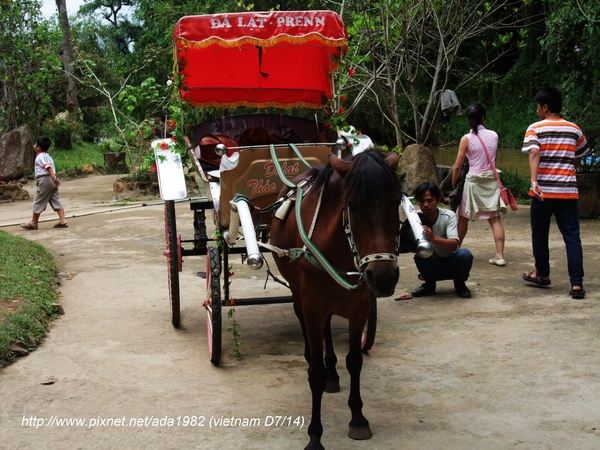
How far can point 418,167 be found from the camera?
44.0 feet

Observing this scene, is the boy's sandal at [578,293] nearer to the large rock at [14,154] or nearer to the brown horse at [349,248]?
the brown horse at [349,248]

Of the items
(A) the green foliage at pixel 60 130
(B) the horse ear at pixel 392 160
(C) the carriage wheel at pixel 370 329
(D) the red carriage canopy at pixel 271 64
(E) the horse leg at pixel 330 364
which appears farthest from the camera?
(A) the green foliage at pixel 60 130

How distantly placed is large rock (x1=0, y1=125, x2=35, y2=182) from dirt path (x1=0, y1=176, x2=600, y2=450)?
13638 millimetres

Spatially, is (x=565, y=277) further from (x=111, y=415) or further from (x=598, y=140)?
(x=111, y=415)

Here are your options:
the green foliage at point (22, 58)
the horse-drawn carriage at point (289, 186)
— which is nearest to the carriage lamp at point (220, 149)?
the horse-drawn carriage at point (289, 186)

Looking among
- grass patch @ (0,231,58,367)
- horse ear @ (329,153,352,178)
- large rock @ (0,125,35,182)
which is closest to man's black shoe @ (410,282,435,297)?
grass patch @ (0,231,58,367)

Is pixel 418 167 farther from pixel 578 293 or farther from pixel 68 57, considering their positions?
pixel 68 57

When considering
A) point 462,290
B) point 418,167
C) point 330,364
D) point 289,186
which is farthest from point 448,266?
point 418,167

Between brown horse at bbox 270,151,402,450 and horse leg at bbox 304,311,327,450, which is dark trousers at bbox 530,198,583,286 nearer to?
brown horse at bbox 270,151,402,450

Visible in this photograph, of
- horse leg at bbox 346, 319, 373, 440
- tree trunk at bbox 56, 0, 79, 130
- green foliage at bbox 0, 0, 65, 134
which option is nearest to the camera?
horse leg at bbox 346, 319, 373, 440

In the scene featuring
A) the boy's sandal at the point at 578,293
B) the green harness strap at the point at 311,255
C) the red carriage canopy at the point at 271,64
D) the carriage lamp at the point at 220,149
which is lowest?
the boy's sandal at the point at 578,293

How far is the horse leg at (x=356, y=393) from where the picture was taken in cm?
426

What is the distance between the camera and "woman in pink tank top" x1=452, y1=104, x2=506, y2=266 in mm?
8602

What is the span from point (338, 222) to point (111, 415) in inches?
74.1
